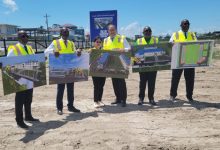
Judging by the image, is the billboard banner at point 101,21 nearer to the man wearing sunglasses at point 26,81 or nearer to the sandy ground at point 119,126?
the sandy ground at point 119,126

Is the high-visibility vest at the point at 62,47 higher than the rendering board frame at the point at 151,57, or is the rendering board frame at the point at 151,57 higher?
the high-visibility vest at the point at 62,47

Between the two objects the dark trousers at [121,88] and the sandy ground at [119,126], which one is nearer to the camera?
the sandy ground at [119,126]

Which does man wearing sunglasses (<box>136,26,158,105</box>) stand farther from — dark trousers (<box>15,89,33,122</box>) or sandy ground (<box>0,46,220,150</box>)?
dark trousers (<box>15,89,33,122</box>)

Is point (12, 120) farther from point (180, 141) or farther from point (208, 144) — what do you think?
point (208, 144)

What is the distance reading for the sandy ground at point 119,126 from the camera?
6.34 m

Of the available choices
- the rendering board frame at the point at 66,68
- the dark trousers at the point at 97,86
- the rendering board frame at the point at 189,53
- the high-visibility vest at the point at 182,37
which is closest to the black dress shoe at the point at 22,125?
the rendering board frame at the point at 66,68

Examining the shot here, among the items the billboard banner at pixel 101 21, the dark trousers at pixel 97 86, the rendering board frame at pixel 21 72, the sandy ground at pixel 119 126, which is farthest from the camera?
the billboard banner at pixel 101 21

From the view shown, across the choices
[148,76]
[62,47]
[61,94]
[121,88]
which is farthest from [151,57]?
[61,94]

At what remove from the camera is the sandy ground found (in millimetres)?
6344

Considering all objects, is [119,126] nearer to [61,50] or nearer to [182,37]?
[61,50]

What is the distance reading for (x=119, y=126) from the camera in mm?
7395

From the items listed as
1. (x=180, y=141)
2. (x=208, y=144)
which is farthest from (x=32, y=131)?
(x=208, y=144)

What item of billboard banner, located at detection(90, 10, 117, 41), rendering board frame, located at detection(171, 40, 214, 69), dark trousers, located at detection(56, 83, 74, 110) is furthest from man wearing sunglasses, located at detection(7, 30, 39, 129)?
billboard banner, located at detection(90, 10, 117, 41)

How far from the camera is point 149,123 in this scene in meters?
7.66
